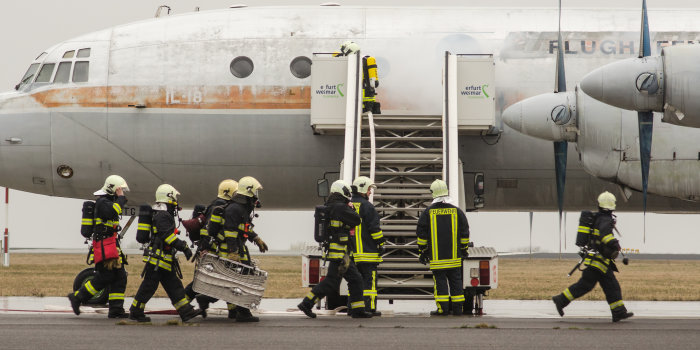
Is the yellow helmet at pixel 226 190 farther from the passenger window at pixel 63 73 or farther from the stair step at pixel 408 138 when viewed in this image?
the passenger window at pixel 63 73

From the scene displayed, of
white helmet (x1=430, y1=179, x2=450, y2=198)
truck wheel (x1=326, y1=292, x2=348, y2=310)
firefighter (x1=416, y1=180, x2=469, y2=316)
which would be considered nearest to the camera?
firefighter (x1=416, y1=180, x2=469, y2=316)

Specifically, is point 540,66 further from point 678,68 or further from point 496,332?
point 496,332

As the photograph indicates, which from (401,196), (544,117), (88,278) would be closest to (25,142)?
(88,278)

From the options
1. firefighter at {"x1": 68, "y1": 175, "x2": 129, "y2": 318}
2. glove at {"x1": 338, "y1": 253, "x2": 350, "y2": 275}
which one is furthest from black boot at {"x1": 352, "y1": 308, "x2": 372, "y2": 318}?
firefighter at {"x1": 68, "y1": 175, "x2": 129, "y2": 318}

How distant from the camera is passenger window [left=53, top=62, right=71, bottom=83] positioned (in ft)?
74.6

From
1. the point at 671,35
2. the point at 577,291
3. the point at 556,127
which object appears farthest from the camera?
the point at 671,35

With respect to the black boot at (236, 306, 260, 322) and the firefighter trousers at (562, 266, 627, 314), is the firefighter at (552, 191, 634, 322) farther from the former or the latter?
the black boot at (236, 306, 260, 322)

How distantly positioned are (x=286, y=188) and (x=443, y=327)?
9.43m

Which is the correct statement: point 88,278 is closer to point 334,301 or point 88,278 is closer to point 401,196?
point 334,301

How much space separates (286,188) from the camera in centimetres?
2261

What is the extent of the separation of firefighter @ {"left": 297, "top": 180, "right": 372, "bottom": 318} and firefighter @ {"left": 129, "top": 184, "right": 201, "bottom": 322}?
1.84 m

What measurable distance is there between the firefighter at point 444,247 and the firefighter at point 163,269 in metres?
3.78

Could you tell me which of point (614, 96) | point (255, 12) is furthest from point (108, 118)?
point (614, 96)

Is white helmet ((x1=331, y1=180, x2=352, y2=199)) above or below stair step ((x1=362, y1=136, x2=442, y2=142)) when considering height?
below
